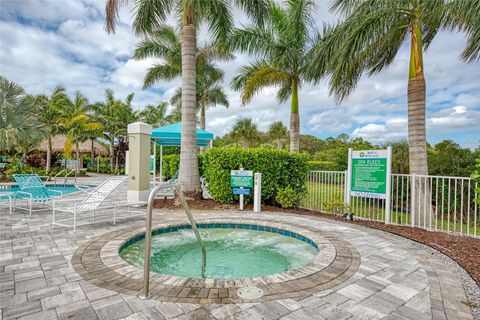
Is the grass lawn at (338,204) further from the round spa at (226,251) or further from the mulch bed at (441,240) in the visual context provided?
the round spa at (226,251)

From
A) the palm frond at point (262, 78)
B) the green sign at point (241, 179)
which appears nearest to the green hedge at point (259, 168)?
the green sign at point (241, 179)

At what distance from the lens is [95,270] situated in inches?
125

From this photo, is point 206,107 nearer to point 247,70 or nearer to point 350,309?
point 247,70

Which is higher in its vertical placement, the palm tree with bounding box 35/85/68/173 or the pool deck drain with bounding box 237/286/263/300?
the palm tree with bounding box 35/85/68/173

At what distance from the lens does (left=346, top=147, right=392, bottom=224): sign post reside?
6227mm

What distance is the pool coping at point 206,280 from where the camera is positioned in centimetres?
262

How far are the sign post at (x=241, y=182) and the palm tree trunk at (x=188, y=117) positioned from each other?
1.33 m

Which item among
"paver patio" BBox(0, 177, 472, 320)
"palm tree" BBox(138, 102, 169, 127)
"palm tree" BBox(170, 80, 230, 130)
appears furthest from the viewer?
"palm tree" BBox(138, 102, 169, 127)

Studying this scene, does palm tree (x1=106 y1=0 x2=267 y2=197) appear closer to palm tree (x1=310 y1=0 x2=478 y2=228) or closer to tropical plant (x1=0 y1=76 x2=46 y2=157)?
palm tree (x1=310 y1=0 x2=478 y2=228)

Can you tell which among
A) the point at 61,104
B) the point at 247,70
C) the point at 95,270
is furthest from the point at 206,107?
the point at 95,270

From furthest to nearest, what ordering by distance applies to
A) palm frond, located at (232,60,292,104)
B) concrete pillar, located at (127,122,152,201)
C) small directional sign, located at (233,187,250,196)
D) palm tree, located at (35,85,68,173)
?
palm tree, located at (35,85,68,173), palm frond, located at (232,60,292,104), concrete pillar, located at (127,122,152,201), small directional sign, located at (233,187,250,196)

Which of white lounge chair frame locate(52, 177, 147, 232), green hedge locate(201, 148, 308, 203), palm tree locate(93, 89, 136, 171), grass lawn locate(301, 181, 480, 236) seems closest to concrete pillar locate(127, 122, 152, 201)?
white lounge chair frame locate(52, 177, 147, 232)

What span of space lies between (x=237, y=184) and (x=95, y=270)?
16.0ft

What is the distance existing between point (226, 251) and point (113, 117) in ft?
82.4
